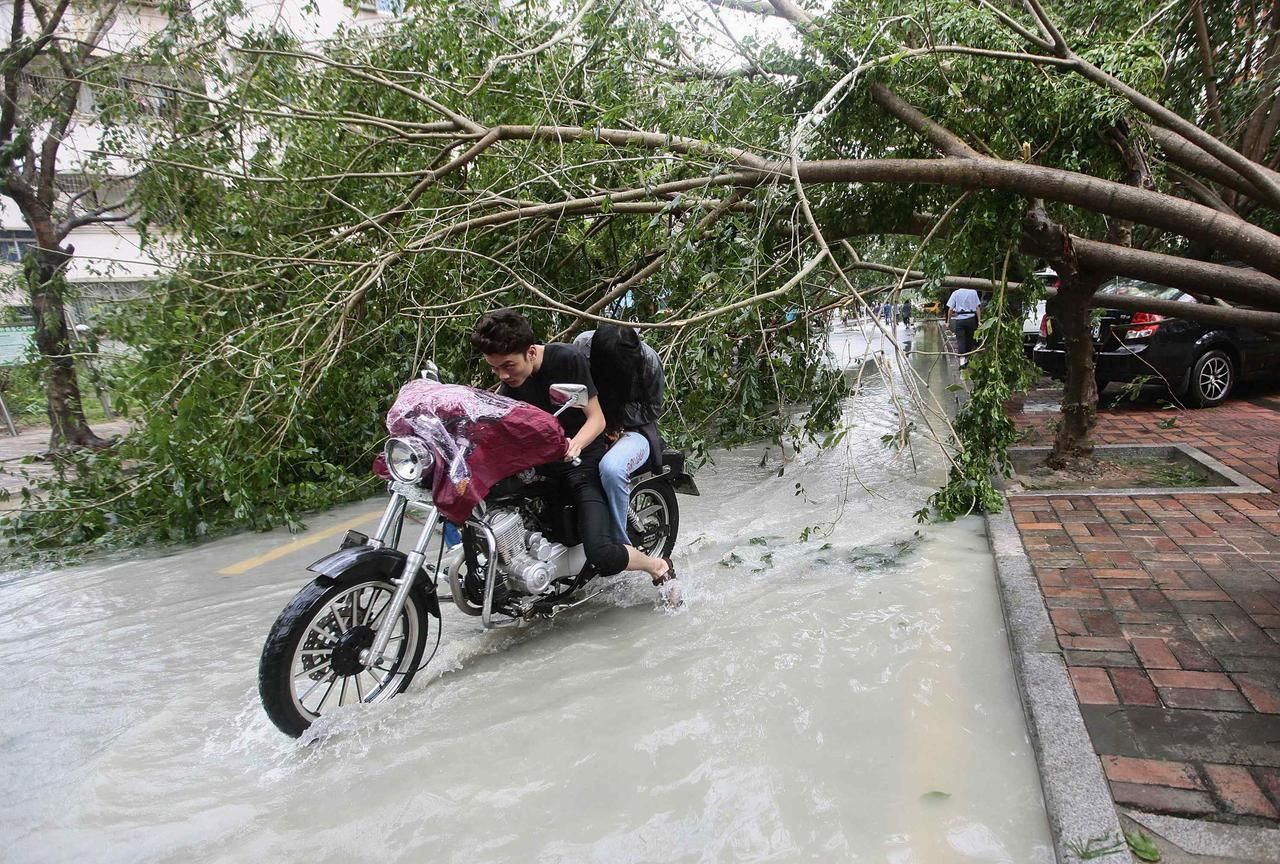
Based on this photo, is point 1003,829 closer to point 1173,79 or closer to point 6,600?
point 6,600

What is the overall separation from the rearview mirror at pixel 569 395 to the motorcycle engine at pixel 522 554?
558 millimetres

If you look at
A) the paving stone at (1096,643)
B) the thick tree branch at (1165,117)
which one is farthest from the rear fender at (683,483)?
the thick tree branch at (1165,117)

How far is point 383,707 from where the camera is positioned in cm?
330

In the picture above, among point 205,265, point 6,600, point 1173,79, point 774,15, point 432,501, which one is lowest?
point 6,600

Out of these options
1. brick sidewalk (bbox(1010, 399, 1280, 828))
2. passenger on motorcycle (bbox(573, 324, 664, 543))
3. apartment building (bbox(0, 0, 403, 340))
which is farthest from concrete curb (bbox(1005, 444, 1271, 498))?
apartment building (bbox(0, 0, 403, 340))

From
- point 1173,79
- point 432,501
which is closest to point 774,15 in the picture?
point 1173,79

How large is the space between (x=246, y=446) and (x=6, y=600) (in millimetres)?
1719

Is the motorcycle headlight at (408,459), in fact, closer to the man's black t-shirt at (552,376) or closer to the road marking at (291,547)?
the man's black t-shirt at (552,376)

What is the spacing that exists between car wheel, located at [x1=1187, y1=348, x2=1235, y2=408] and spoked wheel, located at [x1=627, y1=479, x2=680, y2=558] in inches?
285

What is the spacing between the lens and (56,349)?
27.8ft

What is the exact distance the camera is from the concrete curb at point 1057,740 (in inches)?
89.0

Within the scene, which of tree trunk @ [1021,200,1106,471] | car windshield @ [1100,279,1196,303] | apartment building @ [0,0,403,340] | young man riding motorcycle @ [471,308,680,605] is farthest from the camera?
car windshield @ [1100,279,1196,303]

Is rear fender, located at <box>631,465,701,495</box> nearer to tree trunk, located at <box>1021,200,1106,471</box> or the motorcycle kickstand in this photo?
the motorcycle kickstand

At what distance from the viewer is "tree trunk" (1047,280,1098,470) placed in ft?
19.8
